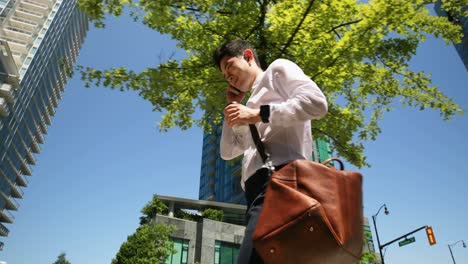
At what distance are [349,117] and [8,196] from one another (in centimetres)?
8693

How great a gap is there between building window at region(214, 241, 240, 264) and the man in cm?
2760

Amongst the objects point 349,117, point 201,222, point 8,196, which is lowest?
point 349,117

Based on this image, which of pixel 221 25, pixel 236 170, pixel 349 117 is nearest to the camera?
pixel 221 25

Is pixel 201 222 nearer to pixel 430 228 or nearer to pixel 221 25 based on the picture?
pixel 430 228

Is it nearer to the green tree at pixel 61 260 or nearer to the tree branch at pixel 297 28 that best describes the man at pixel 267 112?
the tree branch at pixel 297 28

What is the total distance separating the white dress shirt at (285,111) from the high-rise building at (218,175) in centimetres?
4142

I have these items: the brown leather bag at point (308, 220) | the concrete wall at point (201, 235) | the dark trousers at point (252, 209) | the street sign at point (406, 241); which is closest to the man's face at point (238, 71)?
the dark trousers at point (252, 209)

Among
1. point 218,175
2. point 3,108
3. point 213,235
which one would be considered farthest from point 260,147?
point 3,108

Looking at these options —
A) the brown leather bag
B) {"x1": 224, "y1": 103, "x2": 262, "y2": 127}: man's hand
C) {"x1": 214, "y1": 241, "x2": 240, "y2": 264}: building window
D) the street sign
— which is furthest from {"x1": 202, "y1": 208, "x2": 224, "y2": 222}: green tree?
the brown leather bag

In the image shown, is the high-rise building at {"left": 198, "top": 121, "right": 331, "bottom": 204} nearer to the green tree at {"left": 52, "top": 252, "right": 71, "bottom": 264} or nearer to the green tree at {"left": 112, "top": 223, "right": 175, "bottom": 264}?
the green tree at {"left": 112, "top": 223, "right": 175, "bottom": 264}

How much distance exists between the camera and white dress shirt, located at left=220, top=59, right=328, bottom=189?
146 centimetres

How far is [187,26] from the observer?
6.58m

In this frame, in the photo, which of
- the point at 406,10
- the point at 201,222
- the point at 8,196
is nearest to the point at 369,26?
the point at 406,10

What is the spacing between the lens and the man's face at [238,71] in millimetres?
1849
